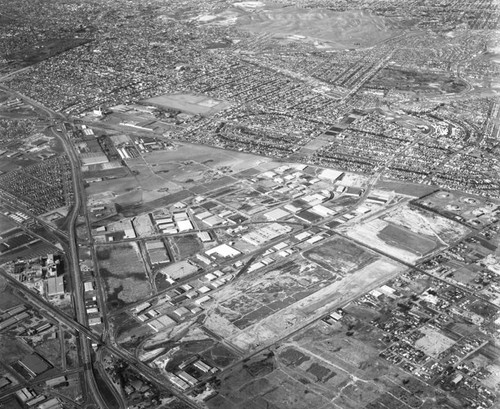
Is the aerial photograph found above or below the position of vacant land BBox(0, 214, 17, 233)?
below

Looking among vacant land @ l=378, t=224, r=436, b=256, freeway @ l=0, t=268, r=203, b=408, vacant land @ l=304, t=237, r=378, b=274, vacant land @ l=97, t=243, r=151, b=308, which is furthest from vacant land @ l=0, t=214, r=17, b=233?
vacant land @ l=378, t=224, r=436, b=256

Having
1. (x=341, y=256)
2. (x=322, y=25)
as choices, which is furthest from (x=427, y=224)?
(x=322, y=25)

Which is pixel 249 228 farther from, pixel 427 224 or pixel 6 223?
pixel 6 223

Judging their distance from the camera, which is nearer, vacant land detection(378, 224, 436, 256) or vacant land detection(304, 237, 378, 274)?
vacant land detection(304, 237, 378, 274)

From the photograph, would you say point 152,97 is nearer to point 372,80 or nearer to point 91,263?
point 372,80

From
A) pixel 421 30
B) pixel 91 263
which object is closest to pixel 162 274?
pixel 91 263

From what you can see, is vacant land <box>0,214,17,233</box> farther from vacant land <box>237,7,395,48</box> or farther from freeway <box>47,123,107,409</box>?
vacant land <box>237,7,395,48</box>

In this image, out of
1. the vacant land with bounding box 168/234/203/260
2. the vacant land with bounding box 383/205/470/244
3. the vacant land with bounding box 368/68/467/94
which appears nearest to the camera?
the vacant land with bounding box 168/234/203/260
